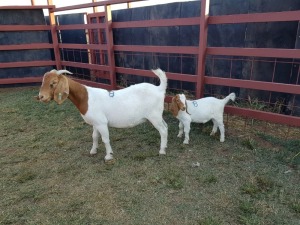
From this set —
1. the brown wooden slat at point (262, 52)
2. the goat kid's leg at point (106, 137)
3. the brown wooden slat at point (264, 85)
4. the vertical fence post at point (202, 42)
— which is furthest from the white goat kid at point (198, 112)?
the goat kid's leg at point (106, 137)

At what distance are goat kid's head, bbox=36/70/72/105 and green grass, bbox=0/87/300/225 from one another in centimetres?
108

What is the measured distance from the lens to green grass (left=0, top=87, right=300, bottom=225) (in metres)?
2.86

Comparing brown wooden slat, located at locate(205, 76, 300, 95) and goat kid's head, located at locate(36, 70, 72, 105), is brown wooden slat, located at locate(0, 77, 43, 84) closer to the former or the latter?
goat kid's head, located at locate(36, 70, 72, 105)

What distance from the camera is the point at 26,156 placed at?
4.29 metres

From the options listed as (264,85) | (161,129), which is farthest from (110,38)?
(264,85)

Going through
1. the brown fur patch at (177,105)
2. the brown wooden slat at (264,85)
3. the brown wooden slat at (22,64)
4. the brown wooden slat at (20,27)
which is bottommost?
the brown fur patch at (177,105)

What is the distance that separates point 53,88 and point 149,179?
67.9 inches

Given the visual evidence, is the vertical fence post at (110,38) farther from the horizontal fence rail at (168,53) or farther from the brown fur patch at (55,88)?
the brown fur patch at (55,88)

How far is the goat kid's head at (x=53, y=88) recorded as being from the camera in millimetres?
3439

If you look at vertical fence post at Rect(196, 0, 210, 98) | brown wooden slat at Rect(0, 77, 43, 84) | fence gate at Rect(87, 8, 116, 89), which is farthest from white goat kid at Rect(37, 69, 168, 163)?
brown wooden slat at Rect(0, 77, 43, 84)

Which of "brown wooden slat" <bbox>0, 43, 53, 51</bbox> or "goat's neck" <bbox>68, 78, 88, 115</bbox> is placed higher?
"brown wooden slat" <bbox>0, 43, 53, 51</bbox>

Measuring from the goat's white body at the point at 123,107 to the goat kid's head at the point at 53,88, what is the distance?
0.41 meters

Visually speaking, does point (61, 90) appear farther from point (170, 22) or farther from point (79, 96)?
point (170, 22)

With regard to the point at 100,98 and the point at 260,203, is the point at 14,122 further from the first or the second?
the point at 260,203
